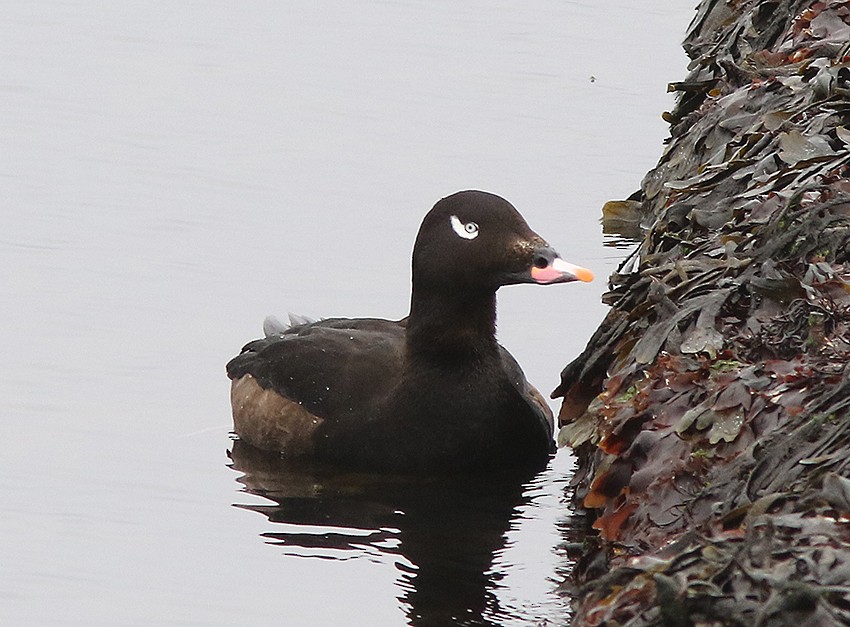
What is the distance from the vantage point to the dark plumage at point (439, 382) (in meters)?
7.11

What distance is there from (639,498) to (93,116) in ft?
23.0

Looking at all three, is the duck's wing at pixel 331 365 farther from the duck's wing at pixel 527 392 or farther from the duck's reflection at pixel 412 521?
the duck's wing at pixel 527 392

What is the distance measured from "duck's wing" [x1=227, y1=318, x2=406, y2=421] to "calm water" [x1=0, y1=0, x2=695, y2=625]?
307 millimetres

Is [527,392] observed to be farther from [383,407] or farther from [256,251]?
[256,251]

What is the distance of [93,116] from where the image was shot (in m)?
11.5

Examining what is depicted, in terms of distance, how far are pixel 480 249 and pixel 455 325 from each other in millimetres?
371

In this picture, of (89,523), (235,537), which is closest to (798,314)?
(235,537)

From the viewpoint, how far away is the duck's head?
700cm

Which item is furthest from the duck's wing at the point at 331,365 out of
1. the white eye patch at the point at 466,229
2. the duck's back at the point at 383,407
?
the white eye patch at the point at 466,229

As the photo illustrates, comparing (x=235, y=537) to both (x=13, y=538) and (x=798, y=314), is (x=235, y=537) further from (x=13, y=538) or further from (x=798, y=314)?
(x=798, y=314)

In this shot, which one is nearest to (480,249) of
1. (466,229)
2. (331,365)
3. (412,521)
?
(466,229)

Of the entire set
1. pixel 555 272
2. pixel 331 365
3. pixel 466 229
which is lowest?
pixel 331 365

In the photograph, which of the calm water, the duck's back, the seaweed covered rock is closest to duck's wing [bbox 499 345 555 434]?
the duck's back

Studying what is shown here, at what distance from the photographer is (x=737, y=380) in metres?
5.18
